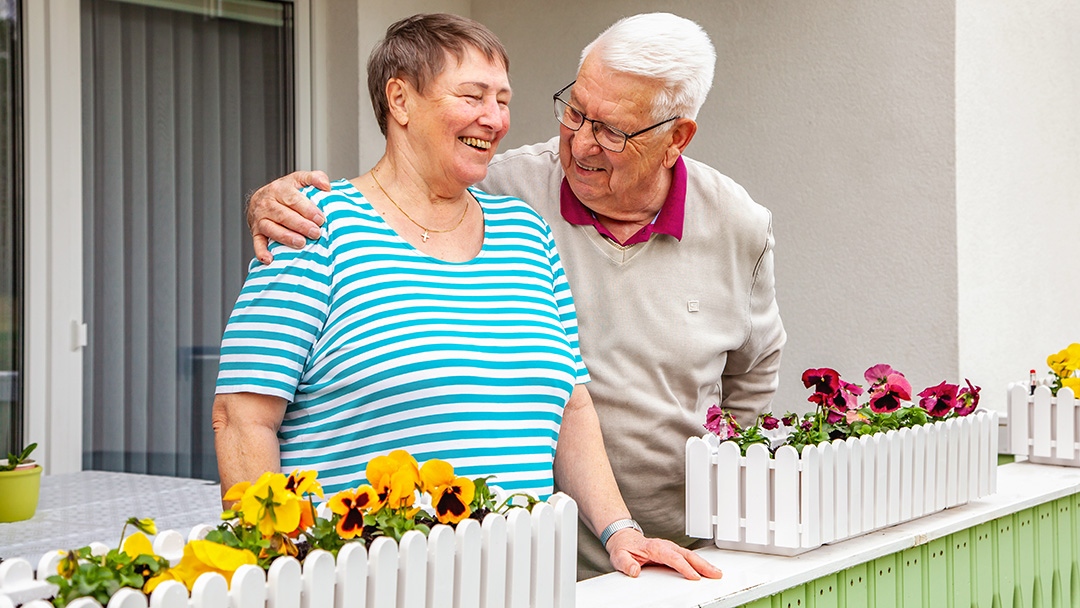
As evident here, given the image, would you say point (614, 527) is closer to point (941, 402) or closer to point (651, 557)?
point (651, 557)

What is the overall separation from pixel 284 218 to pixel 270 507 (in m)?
0.64

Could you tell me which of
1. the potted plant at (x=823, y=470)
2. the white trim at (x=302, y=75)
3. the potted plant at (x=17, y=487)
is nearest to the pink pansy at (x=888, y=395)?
the potted plant at (x=823, y=470)

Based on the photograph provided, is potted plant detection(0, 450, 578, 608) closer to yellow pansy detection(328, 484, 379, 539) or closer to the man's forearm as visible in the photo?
yellow pansy detection(328, 484, 379, 539)

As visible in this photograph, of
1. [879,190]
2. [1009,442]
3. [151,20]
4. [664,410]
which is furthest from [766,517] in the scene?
[151,20]

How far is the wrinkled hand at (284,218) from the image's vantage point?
159 cm

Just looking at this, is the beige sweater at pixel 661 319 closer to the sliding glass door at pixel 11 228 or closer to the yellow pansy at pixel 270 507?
the yellow pansy at pixel 270 507

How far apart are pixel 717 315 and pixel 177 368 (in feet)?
8.60

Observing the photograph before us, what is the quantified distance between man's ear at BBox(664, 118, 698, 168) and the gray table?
133 cm

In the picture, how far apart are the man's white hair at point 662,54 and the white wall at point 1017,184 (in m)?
2.11

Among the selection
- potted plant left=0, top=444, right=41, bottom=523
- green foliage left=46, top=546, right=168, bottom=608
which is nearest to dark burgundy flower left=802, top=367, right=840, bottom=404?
green foliage left=46, top=546, right=168, bottom=608

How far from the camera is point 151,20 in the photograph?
408 cm

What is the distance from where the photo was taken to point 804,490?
1.71 meters

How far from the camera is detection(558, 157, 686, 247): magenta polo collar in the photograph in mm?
2121

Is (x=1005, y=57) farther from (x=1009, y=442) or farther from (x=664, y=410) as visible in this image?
(x=664, y=410)
